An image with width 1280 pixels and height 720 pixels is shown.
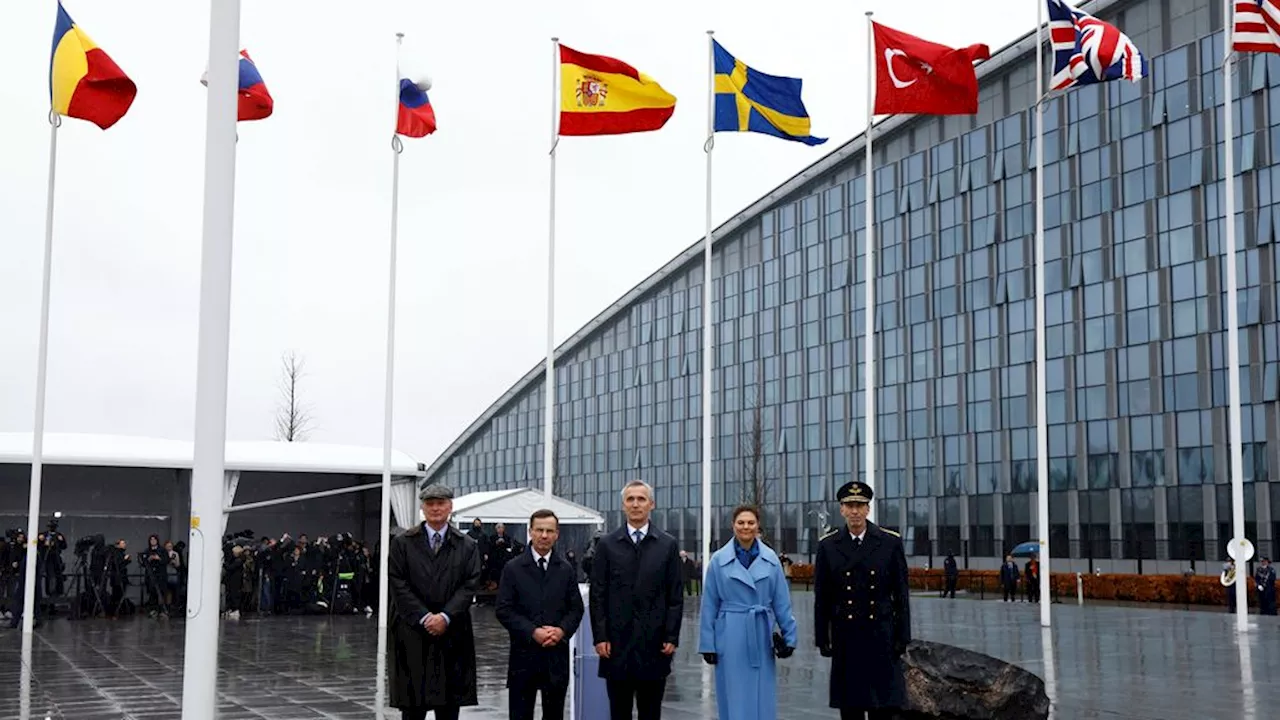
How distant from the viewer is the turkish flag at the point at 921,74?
1941 cm

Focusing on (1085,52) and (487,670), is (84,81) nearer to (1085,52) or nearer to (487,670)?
(487,670)

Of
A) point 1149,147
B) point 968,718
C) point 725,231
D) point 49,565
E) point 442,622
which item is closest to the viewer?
point 442,622

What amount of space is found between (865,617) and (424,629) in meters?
2.84

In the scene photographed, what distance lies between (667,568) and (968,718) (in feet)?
11.1

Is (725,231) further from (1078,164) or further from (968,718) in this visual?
(968,718)

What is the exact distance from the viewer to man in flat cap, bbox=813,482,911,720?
851cm

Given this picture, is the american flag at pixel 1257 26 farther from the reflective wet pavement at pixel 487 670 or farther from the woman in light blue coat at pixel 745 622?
the woman in light blue coat at pixel 745 622

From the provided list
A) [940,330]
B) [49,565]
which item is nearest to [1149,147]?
[940,330]

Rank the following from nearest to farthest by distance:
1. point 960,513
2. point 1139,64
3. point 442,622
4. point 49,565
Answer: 1. point 442,622
2. point 1139,64
3. point 49,565
4. point 960,513

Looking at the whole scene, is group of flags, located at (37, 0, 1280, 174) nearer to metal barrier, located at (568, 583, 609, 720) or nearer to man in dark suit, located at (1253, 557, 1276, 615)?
metal barrier, located at (568, 583, 609, 720)

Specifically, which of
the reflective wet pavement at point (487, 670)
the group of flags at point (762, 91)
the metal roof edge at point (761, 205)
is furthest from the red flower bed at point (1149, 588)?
the group of flags at point (762, 91)

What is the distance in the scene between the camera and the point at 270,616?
2703cm

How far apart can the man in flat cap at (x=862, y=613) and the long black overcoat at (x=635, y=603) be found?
1.05 m

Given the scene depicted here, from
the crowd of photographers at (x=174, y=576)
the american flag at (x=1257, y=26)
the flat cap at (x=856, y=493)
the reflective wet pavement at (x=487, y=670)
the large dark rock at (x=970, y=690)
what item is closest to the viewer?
the flat cap at (x=856, y=493)
